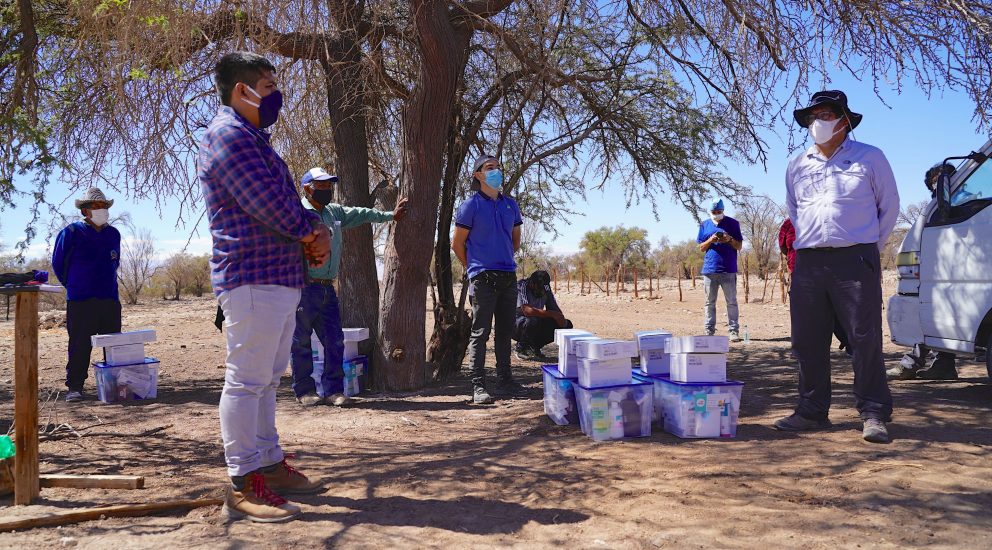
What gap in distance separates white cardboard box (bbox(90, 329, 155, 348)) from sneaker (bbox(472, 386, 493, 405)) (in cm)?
307

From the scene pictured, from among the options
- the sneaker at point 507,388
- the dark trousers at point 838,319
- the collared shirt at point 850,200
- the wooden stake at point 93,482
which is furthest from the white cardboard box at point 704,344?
the wooden stake at point 93,482

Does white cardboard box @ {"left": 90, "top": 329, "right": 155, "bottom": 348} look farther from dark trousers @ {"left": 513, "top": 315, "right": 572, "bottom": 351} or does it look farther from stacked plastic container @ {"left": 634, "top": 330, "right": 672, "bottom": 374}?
stacked plastic container @ {"left": 634, "top": 330, "right": 672, "bottom": 374}

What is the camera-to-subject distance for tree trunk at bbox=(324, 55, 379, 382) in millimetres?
6797

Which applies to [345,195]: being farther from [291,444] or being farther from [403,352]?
[291,444]

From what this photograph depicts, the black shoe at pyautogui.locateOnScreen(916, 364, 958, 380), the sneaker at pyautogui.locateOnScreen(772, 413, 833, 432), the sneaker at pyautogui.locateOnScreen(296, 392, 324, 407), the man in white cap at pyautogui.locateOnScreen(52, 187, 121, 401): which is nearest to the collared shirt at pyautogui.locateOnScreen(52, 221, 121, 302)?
the man in white cap at pyautogui.locateOnScreen(52, 187, 121, 401)

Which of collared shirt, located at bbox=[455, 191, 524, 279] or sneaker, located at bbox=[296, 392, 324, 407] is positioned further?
sneaker, located at bbox=[296, 392, 324, 407]

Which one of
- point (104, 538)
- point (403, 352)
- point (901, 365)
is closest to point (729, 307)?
point (901, 365)

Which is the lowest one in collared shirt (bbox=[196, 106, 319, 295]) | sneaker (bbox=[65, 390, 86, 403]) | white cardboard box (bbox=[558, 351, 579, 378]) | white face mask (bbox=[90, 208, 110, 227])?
sneaker (bbox=[65, 390, 86, 403])

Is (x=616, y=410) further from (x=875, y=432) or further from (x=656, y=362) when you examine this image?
(x=875, y=432)

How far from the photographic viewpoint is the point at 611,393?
168 inches

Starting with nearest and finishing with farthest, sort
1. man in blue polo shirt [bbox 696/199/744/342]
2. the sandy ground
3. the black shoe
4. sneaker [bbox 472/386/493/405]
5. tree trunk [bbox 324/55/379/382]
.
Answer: the sandy ground < sneaker [bbox 472/386/493/405] < the black shoe < tree trunk [bbox 324/55/379/382] < man in blue polo shirt [bbox 696/199/744/342]

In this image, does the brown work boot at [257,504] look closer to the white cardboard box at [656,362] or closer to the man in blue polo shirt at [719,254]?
the white cardboard box at [656,362]

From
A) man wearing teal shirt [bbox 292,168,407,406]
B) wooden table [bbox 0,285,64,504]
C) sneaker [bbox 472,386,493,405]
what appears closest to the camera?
wooden table [bbox 0,285,64,504]

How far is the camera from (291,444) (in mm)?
4602
